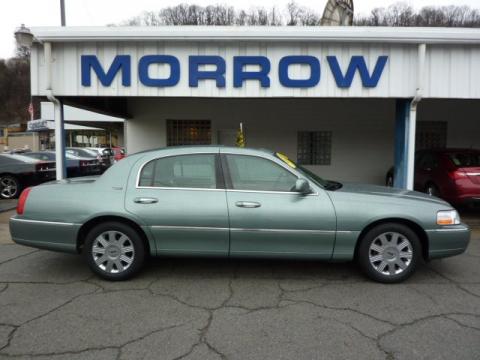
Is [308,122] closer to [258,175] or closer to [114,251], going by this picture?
[258,175]

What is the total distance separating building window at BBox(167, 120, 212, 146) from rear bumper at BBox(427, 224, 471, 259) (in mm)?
8684

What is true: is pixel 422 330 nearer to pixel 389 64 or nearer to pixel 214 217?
pixel 214 217

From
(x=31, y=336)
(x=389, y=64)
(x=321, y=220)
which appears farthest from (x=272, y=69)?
(x=31, y=336)

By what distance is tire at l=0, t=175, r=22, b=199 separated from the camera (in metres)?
10.8

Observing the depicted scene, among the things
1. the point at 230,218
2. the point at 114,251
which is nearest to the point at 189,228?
the point at 230,218

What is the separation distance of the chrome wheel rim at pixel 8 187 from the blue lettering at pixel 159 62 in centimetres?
624

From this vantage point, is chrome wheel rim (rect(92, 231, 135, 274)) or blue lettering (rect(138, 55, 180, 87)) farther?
blue lettering (rect(138, 55, 180, 87))

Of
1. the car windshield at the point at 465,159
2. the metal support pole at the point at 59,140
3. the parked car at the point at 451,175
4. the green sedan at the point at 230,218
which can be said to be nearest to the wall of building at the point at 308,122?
the parked car at the point at 451,175

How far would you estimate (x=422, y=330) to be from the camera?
3178 millimetres

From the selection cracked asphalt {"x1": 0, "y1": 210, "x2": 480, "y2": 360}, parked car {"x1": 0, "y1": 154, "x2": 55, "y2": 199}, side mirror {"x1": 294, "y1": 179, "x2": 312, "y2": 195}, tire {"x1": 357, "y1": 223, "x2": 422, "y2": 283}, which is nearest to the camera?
cracked asphalt {"x1": 0, "y1": 210, "x2": 480, "y2": 360}

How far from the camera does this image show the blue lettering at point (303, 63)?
6.92m

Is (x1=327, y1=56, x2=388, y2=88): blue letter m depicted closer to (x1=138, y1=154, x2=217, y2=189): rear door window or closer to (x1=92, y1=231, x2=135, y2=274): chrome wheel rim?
(x1=138, y1=154, x2=217, y2=189): rear door window

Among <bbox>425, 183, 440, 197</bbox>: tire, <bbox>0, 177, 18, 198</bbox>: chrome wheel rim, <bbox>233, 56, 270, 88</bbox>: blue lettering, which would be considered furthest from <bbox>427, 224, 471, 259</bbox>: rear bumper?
<bbox>0, 177, 18, 198</bbox>: chrome wheel rim

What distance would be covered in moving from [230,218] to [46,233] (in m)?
2.05
